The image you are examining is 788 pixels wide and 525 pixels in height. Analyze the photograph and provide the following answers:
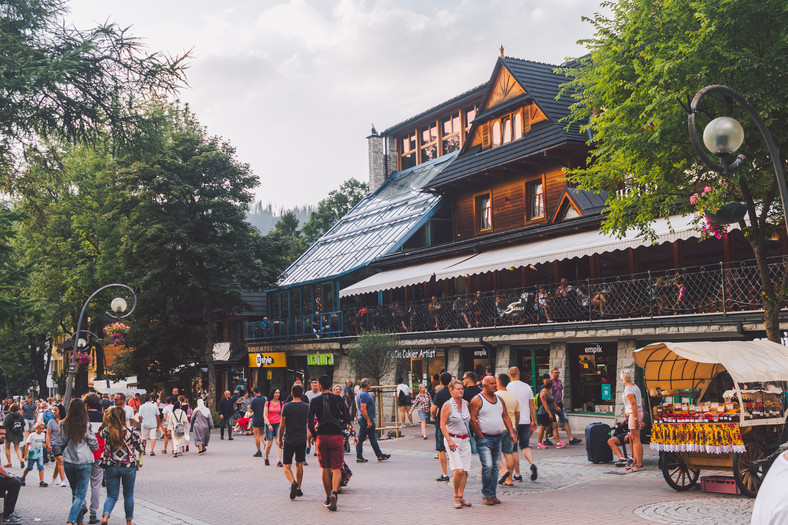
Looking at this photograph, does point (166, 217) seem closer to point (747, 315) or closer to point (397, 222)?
point (397, 222)

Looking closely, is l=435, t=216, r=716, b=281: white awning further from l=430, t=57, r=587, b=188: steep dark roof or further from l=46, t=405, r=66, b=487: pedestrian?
l=46, t=405, r=66, b=487: pedestrian

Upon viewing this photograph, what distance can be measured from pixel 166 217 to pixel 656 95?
89.3 ft

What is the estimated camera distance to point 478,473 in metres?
15.0

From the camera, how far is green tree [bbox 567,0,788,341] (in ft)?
43.4

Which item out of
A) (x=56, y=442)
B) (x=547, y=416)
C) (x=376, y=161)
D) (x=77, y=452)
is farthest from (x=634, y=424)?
(x=376, y=161)

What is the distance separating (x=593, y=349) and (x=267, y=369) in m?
23.6

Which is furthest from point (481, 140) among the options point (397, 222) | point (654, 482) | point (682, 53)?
point (654, 482)

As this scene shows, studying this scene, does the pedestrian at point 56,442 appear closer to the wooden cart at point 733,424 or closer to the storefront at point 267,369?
the wooden cart at point 733,424

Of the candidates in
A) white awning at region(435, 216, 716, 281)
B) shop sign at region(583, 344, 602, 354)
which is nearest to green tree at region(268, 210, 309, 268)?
white awning at region(435, 216, 716, 281)

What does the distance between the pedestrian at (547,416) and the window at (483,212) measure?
486 inches

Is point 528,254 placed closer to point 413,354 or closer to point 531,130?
point 531,130

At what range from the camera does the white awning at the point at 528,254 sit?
1950 cm

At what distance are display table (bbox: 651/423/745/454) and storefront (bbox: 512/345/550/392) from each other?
13091 mm

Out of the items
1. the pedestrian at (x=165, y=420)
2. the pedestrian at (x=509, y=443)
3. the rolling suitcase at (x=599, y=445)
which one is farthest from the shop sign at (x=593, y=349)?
the pedestrian at (x=165, y=420)
